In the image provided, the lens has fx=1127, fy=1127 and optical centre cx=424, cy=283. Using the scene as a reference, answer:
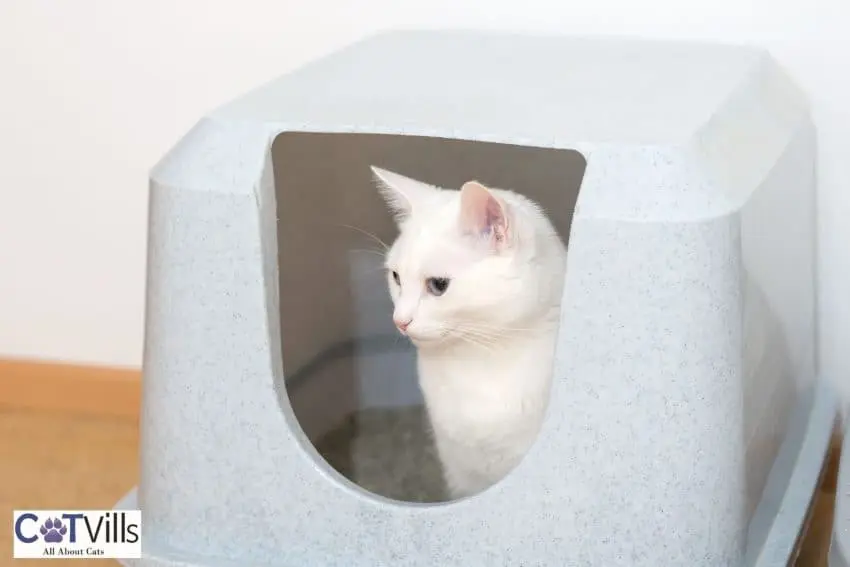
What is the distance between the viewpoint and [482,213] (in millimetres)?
1156

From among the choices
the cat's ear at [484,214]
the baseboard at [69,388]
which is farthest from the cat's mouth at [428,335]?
the baseboard at [69,388]

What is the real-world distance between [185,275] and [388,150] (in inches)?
22.7

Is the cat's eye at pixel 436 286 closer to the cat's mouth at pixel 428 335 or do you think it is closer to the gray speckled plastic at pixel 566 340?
the cat's mouth at pixel 428 335

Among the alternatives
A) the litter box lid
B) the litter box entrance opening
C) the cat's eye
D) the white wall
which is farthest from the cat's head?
the white wall

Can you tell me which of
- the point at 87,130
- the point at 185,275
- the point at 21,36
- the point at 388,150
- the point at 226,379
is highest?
the point at 21,36

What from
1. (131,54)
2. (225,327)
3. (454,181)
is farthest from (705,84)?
(131,54)

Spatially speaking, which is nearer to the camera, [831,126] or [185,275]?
[185,275]

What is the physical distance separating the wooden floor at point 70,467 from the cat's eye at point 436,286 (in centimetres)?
61

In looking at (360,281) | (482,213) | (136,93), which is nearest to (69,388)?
(136,93)

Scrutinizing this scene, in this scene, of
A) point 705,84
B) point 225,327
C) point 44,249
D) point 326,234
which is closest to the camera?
point 225,327

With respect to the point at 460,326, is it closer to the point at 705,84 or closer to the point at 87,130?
the point at 705,84

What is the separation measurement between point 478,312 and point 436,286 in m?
0.05

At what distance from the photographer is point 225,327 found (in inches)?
45.0

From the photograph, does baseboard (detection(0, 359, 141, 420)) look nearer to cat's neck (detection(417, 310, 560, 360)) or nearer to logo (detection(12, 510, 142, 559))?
logo (detection(12, 510, 142, 559))
